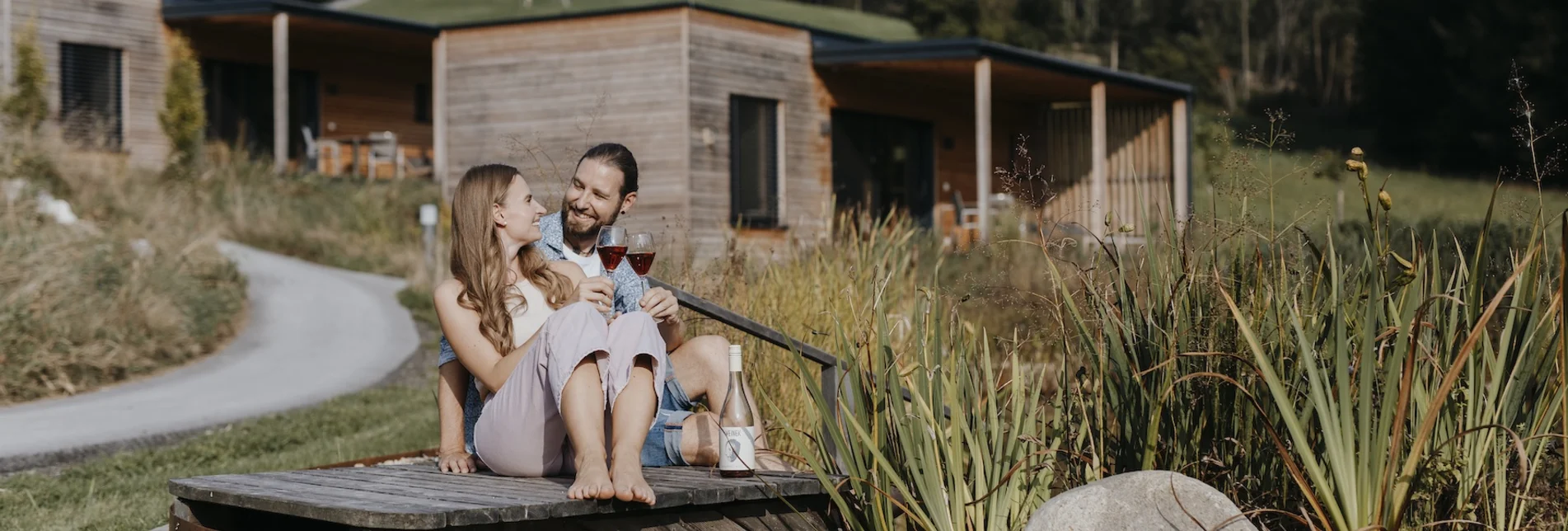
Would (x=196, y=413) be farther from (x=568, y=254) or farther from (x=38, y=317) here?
(x=568, y=254)

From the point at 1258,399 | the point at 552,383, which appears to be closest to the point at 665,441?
the point at 552,383

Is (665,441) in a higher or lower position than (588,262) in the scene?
lower

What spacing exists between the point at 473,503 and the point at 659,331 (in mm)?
1049

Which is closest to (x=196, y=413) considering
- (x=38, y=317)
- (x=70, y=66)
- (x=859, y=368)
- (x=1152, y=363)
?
(x=38, y=317)

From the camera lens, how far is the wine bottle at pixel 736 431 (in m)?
3.44

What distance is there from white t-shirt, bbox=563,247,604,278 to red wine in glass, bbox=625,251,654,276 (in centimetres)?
32

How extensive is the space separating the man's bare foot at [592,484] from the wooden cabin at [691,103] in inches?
351

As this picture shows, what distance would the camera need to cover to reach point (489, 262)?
11.4 feet

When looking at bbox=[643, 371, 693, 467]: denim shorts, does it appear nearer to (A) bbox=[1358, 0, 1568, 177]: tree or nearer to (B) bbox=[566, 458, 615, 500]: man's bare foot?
(B) bbox=[566, 458, 615, 500]: man's bare foot

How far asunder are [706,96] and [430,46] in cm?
653

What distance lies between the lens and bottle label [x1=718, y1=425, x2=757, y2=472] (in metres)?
3.44

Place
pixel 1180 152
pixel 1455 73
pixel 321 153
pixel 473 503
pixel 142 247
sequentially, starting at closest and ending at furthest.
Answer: pixel 473 503, pixel 142 247, pixel 1180 152, pixel 321 153, pixel 1455 73

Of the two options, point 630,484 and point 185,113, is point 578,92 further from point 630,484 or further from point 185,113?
point 630,484

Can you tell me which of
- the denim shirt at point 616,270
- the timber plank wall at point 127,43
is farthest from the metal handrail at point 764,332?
the timber plank wall at point 127,43
